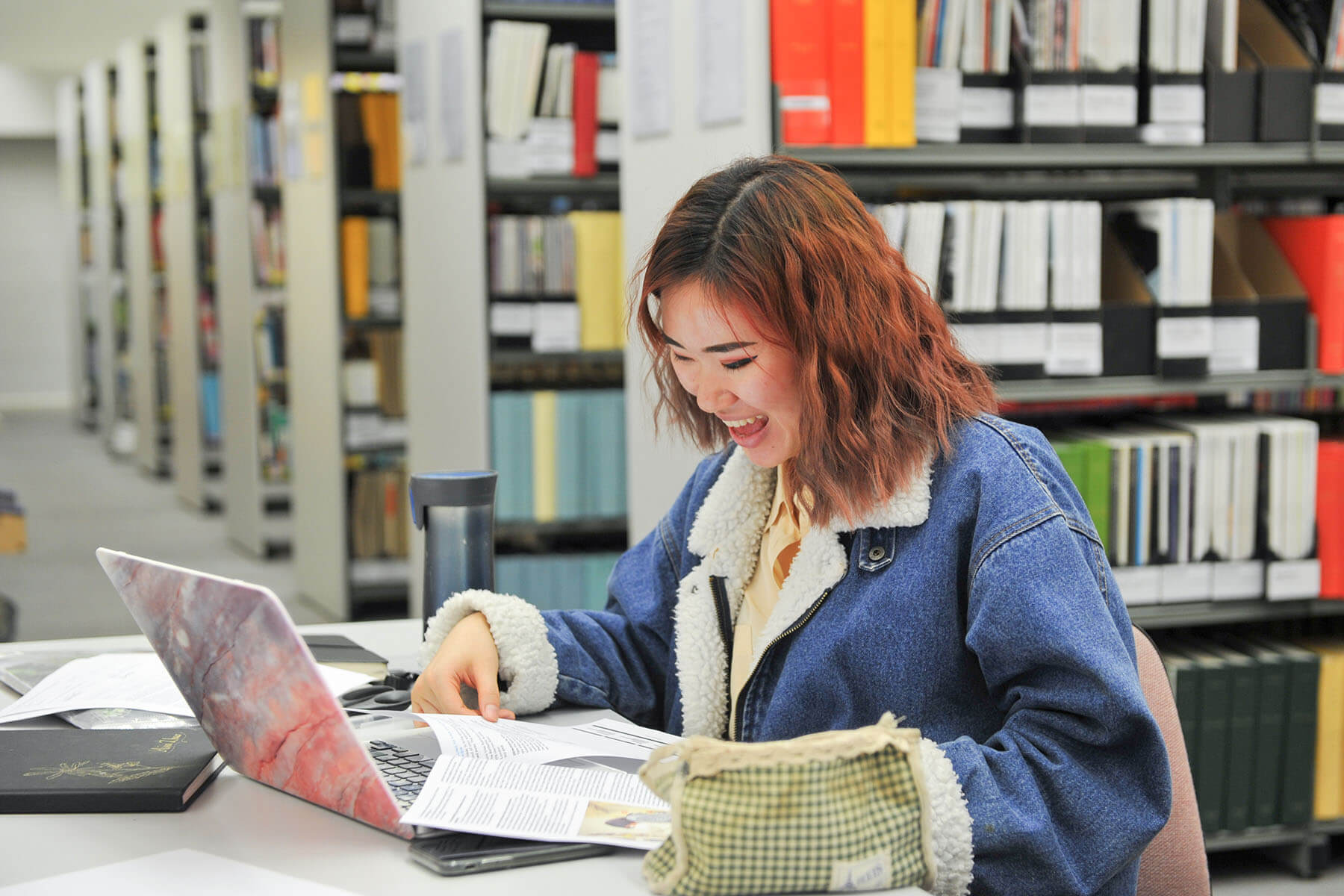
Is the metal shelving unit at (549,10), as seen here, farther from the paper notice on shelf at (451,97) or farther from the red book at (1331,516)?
the red book at (1331,516)

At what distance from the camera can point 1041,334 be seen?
256cm

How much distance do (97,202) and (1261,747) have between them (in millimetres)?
10150

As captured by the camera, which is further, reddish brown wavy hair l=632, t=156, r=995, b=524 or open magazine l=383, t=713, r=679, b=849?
reddish brown wavy hair l=632, t=156, r=995, b=524

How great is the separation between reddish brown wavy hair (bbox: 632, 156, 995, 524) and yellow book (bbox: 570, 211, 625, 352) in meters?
2.38

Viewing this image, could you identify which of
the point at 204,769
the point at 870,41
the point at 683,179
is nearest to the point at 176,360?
the point at 683,179

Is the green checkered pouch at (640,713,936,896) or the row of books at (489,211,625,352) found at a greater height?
the row of books at (489,211,625,352)

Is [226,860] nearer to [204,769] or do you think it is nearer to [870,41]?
[204,769]

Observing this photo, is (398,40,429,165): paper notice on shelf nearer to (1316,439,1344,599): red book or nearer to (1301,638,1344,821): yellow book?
(1316,439,1344,599): red book

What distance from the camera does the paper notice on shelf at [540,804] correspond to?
99 cm

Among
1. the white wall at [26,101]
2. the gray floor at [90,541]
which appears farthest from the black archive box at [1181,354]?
the white wall at [26,101]

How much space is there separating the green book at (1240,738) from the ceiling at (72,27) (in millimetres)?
8924

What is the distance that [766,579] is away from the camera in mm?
1393

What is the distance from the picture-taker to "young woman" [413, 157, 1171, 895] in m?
1.03

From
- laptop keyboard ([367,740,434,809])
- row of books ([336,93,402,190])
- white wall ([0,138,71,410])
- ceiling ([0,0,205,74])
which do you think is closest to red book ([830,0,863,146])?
laptop keyboard ([367,740,434,809])
